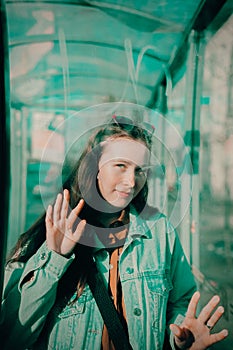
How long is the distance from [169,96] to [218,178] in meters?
0.46

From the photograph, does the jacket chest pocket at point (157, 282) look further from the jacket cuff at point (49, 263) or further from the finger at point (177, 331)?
the jacket cuff at point (49, 263)

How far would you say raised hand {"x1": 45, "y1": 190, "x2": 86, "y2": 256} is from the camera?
132 centimetres

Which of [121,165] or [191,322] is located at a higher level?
[121,165]

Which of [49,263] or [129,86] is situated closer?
[49,263]

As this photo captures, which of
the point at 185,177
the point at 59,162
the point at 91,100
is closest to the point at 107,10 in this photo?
the point at 91,100

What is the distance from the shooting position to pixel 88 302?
4.42 feet

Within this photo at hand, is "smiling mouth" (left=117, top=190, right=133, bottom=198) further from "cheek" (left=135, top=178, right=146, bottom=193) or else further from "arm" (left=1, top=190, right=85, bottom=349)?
"arm" (left=1, top=190, right=85, bottom=349)

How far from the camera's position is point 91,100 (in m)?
1.56

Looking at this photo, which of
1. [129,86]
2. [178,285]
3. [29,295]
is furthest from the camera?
[129,86]

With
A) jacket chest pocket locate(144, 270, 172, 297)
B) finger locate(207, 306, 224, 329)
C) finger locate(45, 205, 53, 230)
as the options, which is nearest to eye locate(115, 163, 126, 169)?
finger locate(45, 205, 53, 230)

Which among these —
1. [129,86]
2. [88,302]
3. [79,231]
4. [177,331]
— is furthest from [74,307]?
[129,86]

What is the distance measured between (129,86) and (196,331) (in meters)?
1.03

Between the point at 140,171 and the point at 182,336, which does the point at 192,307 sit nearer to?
the point at 182,336

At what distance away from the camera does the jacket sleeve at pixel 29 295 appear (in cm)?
130
